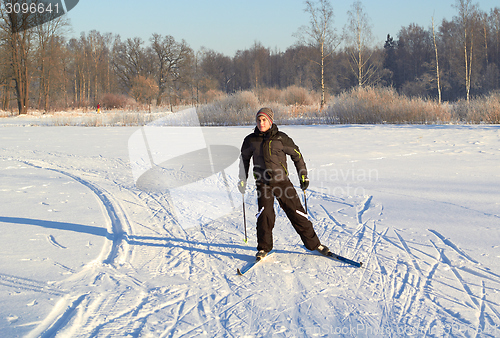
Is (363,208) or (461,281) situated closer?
(461,281)

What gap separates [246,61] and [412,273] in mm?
64252

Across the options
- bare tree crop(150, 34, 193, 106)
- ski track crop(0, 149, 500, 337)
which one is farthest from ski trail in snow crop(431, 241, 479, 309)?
bare tree crop(150, 34, 193, 106)

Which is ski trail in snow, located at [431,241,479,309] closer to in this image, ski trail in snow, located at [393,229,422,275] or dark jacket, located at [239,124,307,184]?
ski trail in snow, located at [393,229,422,275]

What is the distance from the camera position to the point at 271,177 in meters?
3.88

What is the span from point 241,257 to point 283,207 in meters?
0.73

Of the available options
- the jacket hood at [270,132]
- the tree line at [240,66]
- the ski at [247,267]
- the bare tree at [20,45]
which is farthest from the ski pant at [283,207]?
the bare tree at [20,45]

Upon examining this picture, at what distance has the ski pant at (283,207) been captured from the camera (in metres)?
3.91

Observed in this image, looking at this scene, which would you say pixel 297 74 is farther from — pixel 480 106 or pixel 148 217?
pixel 148 217

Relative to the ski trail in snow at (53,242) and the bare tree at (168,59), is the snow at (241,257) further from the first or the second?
the bare tree at (168,59)

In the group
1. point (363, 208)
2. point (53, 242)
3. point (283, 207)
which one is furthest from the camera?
point (363, 208)

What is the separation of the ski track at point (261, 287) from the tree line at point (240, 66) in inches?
925

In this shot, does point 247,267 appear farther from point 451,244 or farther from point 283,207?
point 451,244

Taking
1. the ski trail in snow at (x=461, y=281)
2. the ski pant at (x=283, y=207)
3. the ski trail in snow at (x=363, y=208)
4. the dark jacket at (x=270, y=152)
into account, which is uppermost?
the dark jacket at (x=270, y=152)

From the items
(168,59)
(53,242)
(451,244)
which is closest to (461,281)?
(451,244)
